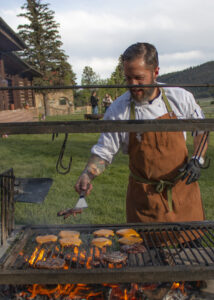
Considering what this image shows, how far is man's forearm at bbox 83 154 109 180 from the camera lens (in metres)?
2.50

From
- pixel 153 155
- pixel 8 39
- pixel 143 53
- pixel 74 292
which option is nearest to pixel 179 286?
pixel 74 292

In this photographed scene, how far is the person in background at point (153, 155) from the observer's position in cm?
244

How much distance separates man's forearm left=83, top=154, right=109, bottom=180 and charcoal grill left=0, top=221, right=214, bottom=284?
438mm

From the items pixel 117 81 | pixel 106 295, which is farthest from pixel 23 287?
pixel 117 81

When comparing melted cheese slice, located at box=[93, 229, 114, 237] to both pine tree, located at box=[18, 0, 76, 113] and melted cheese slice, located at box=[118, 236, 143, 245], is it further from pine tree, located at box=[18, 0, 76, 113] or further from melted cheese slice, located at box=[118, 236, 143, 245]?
pine tree, located at box=[18, 0, 76, 113]

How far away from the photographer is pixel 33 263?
212 cm

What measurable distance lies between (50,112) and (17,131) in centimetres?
3751

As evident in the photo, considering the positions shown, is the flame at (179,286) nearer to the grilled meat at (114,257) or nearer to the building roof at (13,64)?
the grilled meat at (114,257)

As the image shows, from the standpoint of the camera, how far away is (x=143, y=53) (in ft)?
7.60

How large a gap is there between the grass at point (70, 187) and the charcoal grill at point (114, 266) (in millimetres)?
1818

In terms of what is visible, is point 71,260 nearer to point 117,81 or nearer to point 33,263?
point 33,263

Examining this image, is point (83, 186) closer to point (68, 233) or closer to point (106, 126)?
point (68, 233)

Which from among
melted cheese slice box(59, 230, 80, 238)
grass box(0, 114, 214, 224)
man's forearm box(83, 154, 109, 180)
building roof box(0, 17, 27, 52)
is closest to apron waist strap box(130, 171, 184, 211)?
man's forearm box(83, 154, 109, 180)

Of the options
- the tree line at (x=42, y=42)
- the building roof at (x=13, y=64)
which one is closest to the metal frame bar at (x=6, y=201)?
the building roof at (x=13, y=64)
